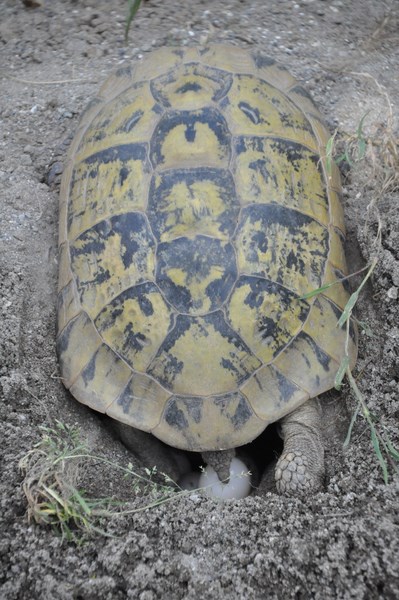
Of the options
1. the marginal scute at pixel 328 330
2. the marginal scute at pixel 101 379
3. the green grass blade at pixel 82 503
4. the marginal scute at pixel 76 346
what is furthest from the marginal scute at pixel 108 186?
the green grass blade at pixel 82 503

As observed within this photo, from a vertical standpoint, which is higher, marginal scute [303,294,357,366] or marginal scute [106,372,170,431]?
marginal scute [303,294,357,366]

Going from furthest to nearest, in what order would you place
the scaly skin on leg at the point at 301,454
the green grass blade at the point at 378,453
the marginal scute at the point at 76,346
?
the marginal scute at the point at 76,346
the scaly skin on leg at the point at 301,454
the green grass blade at the point at 378,453

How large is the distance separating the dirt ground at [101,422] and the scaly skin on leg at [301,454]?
3.1 inches

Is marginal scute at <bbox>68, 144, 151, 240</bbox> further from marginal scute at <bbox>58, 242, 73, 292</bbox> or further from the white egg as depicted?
the white egg

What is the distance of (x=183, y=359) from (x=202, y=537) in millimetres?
617

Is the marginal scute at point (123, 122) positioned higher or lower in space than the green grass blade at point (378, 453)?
higher

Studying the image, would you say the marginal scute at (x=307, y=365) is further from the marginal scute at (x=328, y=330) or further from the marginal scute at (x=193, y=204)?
the marginal scute at (x=193, y=204)

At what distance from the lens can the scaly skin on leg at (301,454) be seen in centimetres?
234

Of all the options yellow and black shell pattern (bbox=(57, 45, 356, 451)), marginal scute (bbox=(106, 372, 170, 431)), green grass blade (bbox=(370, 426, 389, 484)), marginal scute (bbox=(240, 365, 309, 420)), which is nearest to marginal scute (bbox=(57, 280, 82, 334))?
yellow and black shell pattern (bbox=(57, 45, 356, 451))

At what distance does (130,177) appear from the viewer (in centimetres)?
256

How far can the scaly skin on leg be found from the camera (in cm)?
234

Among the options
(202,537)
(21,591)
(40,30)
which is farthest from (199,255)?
(40,30)

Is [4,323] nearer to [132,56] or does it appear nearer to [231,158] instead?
[231,158]

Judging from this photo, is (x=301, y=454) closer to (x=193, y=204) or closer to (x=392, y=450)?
(x=392, y=450)
